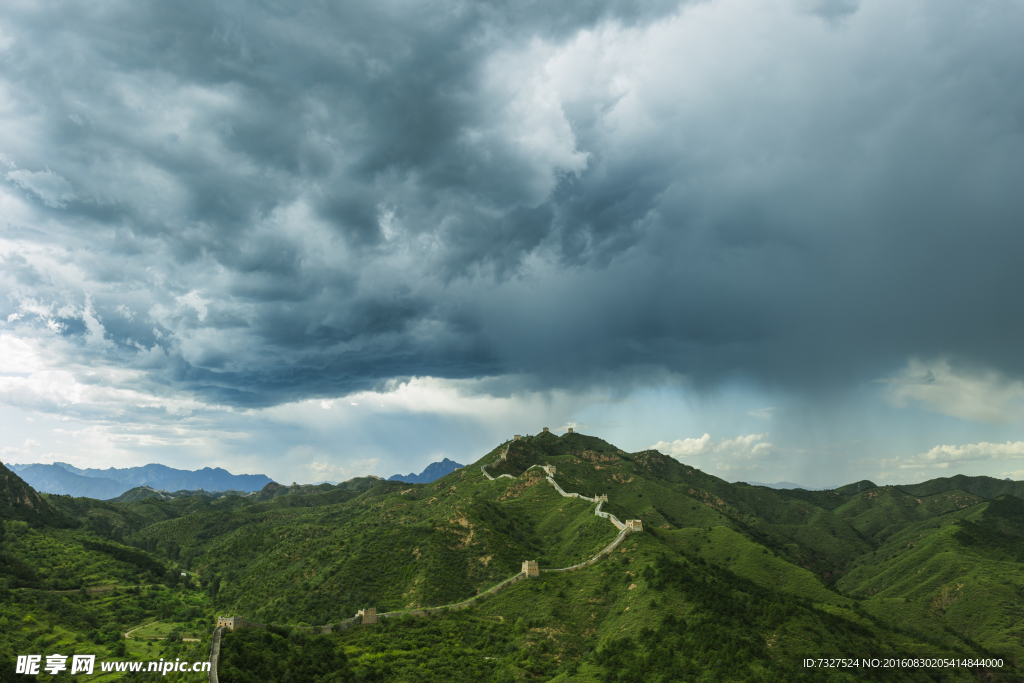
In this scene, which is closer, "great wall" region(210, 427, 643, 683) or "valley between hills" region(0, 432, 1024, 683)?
"great wall" region(210, 427, 643, 683)

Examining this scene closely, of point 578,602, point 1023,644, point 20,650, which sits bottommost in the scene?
point 1023,644

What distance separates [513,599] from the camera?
89.7 meters

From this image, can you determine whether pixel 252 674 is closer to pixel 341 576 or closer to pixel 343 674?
pixel 343 674

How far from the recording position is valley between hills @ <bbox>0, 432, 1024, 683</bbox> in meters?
65.1

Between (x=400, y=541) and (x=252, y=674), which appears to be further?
(x=400, y=541)

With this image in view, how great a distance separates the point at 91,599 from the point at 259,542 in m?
63.1

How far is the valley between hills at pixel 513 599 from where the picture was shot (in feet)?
214

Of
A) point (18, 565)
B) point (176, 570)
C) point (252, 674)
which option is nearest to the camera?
point (252, 674)

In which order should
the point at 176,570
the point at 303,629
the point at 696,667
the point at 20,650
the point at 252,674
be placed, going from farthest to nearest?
the point at 176,570 → the point at 20,650 → the point at 303,629 → the point at 696,667 → the point at 252,674

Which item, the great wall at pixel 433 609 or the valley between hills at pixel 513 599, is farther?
the valley between hills at pixel 513 599

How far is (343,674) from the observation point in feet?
191

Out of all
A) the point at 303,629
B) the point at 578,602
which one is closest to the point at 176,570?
the point at 303,629

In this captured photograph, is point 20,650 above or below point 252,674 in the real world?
below

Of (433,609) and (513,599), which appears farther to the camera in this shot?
(513,599)
